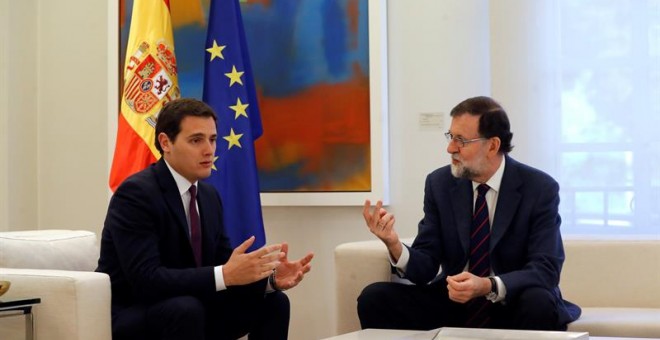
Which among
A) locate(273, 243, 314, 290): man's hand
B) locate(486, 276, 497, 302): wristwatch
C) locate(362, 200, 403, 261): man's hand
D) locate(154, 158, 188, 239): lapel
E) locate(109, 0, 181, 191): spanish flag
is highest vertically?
locate(109, 0, 181, 191): spanish flag

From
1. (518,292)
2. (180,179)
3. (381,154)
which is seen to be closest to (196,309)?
(180,179)

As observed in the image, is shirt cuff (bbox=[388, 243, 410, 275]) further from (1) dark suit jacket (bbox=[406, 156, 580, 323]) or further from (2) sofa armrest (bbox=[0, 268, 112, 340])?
(2) sofa armrest (bbox=[0, 268, 112, 340])

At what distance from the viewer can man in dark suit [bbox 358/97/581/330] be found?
3232 mm

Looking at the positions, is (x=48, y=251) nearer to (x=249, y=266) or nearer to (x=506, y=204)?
(x=249, y=266)

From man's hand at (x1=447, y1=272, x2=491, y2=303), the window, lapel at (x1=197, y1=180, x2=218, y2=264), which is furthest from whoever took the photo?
the window

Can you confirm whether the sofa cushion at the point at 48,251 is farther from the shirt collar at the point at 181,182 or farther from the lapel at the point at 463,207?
the lapel at the point at 463,207

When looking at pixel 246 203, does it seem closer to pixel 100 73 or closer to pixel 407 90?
pixel 407 90

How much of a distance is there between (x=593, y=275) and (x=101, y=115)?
10.0 ft

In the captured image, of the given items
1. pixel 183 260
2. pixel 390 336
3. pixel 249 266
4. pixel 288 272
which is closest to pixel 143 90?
pixel 183 260

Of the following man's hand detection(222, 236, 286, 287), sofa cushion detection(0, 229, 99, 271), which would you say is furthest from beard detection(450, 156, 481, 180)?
sofa cushion detection(0, 229, 99, 271)

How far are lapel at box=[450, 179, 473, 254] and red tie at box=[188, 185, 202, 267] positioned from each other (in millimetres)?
990

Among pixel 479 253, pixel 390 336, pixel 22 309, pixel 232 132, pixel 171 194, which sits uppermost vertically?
pixel 232 132

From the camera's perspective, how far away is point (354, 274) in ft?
11.6

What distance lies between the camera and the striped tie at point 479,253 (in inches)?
129
